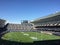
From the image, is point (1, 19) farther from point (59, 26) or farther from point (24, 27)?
point (59, 26)

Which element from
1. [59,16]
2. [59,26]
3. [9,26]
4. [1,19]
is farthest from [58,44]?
[1,19]

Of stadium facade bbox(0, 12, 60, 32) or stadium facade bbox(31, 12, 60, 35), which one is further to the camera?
stadium facade bbox(0, 12, 60, 32)

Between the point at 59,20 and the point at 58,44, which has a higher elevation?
the point at 59,20

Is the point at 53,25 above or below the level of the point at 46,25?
below

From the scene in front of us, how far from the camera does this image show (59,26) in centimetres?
5759

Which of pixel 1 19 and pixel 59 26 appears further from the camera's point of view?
pixel 1 19

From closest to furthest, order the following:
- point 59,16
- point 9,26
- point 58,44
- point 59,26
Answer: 1. point 58,44
2. point 59,26
3. point 59,16
4. point 9,26

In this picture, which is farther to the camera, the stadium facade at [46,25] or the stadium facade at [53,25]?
the stadium facade at [46,25]

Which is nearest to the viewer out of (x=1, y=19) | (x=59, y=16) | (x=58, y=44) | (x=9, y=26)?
(x=58, y=44)

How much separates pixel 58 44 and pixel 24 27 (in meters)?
62.3

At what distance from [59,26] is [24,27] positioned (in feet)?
109

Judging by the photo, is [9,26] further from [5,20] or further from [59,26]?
[59,26]

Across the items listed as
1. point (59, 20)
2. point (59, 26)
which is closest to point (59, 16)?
point (59, 20)

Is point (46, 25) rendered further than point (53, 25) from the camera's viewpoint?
Yes
